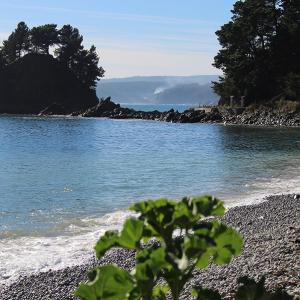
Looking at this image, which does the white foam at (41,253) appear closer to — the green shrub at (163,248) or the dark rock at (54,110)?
the green shrub at (163,248)

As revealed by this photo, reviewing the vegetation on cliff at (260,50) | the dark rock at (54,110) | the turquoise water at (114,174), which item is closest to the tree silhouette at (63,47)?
the dark rock at (54,110)

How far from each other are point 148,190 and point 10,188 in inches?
248

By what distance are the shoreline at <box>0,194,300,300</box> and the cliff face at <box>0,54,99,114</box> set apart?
135867 millimetres

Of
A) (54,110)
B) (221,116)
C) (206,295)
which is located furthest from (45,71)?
(206,295)

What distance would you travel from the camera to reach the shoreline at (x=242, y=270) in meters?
7.71

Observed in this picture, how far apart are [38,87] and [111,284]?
15672cm

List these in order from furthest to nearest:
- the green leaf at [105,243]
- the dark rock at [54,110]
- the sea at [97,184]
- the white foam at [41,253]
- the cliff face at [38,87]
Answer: the cliff face at [38,87] < the dark rock at [54,110] < the sea at [97,184] < the white foam at [41,253] < the green leaf at [105,243]

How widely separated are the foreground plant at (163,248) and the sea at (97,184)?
7910mm

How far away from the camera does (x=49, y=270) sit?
33.9ft

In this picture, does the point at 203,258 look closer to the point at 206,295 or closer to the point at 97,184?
the point at 206,295

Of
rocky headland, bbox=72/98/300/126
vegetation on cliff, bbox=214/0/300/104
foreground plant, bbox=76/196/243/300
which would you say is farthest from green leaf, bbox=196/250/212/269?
vegetation on cliff, bbox=214/0/300/104

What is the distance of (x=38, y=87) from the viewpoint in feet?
505

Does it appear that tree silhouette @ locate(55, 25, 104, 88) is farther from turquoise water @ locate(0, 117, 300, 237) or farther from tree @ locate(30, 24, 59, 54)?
turquoise water @ locate(0, 117, 300, 237)

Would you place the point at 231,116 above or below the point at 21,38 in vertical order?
below
